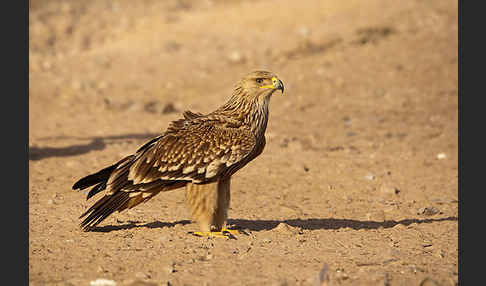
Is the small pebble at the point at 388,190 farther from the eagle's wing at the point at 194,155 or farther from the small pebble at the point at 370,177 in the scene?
the eagle's wing at the point at 194,155

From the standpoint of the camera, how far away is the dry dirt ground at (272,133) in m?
5.77

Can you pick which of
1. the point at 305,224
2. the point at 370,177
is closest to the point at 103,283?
the point at 305,224

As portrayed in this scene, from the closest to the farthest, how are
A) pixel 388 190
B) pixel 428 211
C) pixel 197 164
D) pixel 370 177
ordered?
pixel 197 164, pixel 428 211, pixel 388 190, pixel 370 177

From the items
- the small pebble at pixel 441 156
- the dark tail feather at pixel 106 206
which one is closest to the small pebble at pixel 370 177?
the small pebble at pixel 441 156

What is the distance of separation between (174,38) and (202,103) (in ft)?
16.2

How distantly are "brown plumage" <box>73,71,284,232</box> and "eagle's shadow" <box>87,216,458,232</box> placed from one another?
444mm

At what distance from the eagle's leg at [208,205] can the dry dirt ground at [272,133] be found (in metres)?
0.19

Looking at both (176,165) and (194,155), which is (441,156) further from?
(176,165)

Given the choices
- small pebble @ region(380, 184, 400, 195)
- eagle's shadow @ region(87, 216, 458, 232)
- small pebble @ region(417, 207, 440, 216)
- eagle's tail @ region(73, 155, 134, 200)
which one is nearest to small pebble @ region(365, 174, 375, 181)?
small pebble @ region(380, 184, 400, 195)

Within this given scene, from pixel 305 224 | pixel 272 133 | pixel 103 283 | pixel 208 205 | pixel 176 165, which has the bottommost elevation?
pixel 103 283

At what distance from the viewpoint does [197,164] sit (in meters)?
6.14

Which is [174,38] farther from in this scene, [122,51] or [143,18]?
[143,18]

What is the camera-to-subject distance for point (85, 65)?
17.0 metres

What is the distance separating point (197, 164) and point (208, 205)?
16.6 inches
